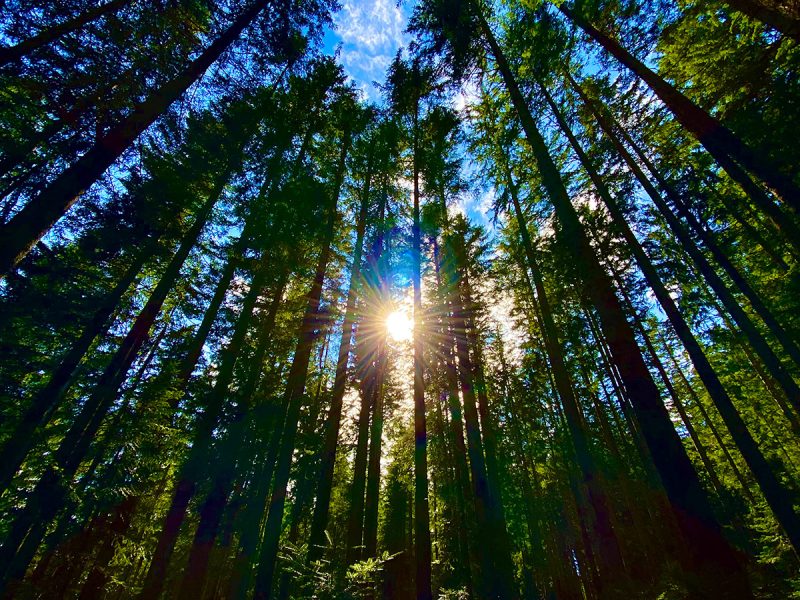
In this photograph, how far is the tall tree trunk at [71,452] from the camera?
7.18 meters

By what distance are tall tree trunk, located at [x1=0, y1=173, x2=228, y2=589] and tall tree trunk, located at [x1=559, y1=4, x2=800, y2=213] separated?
36.9ft

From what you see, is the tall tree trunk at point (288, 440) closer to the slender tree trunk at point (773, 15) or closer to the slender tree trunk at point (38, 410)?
the slender tree trunk at point (38, 410)

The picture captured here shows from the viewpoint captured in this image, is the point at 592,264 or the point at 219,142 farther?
the point at 219,142

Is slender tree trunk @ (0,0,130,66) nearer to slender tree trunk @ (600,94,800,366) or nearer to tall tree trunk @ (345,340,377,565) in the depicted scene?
tall tree trunk @ (345,340,377,565)

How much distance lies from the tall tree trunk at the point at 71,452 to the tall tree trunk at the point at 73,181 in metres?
5.09

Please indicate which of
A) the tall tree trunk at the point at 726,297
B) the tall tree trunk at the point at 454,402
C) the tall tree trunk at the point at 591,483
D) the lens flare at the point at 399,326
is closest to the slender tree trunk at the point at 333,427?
the lens flare at the point at 399,326

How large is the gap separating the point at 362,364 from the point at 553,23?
1125 centimetres

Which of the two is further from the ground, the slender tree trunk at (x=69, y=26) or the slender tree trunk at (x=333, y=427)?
the slender tree trunk at (x=69, y=26)

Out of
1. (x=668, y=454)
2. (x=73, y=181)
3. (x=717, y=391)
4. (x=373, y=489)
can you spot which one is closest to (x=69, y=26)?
(x=73, y=181)

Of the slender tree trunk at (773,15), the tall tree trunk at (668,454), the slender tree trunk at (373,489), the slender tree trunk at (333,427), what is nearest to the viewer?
the tall tree trunk at (668,454)

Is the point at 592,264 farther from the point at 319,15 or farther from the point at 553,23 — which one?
the point at 319,15

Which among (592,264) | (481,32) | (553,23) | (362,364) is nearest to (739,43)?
(553,23)

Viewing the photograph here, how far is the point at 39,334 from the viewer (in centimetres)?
1288

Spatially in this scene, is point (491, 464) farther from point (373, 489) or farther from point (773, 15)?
point (773, 15)
